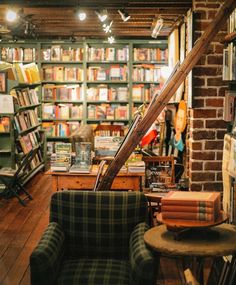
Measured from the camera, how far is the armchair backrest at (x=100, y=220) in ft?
12.6

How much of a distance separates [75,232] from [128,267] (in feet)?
1.64

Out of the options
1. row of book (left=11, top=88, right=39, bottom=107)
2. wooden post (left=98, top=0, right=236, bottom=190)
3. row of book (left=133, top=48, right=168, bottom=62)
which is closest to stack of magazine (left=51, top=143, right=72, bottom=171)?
wooden post (left=98, top=0, right=236, bottom=190)

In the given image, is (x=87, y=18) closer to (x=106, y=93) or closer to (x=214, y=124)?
(x=106, y=93)

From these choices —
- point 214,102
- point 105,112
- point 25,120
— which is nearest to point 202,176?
point 214,102

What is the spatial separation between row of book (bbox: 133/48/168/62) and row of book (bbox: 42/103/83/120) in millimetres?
1630

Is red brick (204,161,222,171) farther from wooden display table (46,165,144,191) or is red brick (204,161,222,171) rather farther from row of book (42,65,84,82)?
row of book (42,65,84,82)

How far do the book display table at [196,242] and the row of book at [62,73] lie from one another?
8.05 m

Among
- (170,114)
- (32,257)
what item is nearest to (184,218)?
(32,257)

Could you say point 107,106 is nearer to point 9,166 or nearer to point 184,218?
point 9,166

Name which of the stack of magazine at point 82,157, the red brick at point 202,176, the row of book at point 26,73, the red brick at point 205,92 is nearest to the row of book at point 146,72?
the row of book at point 26,73

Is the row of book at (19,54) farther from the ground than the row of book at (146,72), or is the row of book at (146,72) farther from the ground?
the row of book at (19,54)

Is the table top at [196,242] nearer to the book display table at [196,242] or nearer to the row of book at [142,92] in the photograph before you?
the book display table at [196,242]

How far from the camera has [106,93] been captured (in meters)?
11.2

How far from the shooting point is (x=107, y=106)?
11266mm
